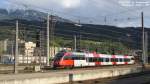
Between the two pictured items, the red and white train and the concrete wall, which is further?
the red and white train

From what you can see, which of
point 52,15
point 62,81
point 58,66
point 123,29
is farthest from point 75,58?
point 123,29

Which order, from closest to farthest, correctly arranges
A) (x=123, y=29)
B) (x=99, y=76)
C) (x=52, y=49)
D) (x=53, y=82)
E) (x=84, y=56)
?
1. (x=53, y=82)
2. (x=99, y=76)
3. (x=84, y=56)
4. (x=52, y=49)
5. (x=123, y=29)

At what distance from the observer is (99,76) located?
42438 mm

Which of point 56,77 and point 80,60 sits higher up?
point 56,77

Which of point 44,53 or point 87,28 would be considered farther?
point 87,28

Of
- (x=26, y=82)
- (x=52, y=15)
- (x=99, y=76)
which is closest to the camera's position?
(x=26, y=82)

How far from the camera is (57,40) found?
143250 mm

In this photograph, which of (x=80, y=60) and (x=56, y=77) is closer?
(x=56, y=77)

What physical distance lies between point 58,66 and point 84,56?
785 centimetres

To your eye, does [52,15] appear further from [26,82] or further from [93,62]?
[26,82]

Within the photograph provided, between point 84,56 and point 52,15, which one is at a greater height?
point 52,15

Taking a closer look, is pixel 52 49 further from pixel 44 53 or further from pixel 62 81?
pixel 62 81

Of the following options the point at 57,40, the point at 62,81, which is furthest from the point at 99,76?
the point at 57,40

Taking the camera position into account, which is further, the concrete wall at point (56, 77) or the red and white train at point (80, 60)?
the red and white train at point (80, 60)
